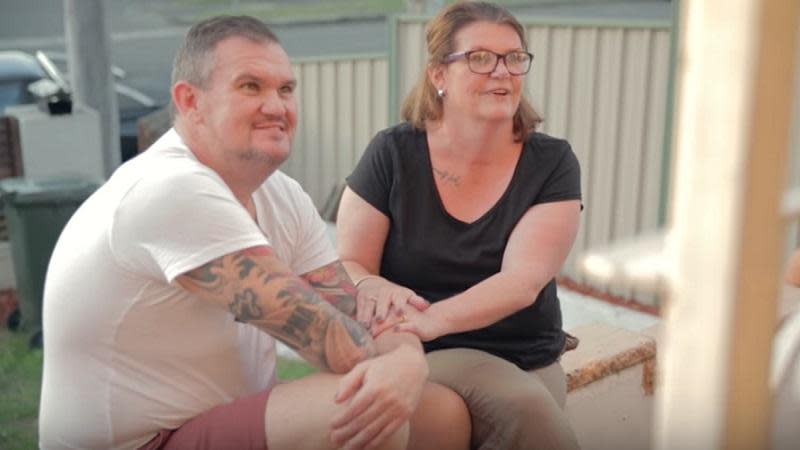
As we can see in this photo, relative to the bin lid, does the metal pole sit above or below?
above

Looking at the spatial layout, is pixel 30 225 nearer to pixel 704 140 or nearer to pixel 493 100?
pixel 493 100

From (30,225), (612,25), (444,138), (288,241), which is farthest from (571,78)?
(288,241)

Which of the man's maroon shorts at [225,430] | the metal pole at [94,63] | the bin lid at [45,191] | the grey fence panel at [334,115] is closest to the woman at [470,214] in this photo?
the man's maroon shorts at [225,430]

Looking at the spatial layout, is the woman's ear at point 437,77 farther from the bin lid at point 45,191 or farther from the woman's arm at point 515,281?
the bin lid at point 45,191

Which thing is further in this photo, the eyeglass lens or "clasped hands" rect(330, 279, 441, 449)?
the eyeglass lens

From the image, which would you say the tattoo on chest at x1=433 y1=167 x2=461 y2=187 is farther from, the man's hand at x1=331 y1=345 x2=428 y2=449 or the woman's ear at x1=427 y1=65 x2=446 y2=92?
the man's hand at x1=331 y1=345 x2=428 y2=449

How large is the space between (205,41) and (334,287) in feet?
2.17

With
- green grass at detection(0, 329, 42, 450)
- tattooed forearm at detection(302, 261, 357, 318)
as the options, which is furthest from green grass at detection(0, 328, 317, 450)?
tattooed forearm at detection(302, 261, 357, 318)

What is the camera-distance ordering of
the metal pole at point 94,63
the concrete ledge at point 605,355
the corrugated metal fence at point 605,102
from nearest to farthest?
the concrete ledge at point 605,355 < the corrugated metal fence at point 605,102 < the metal pole at point 94,63

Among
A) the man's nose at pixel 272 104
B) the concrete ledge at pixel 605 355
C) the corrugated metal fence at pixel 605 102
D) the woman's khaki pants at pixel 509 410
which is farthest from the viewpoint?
the corrugated metal fence at pixel 605 102

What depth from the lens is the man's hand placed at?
2.06 metres

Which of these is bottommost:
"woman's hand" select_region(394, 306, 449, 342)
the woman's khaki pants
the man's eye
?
the woman's khaki pants

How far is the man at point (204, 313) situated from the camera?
201 cm

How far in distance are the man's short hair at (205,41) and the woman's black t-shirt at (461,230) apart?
59cm
